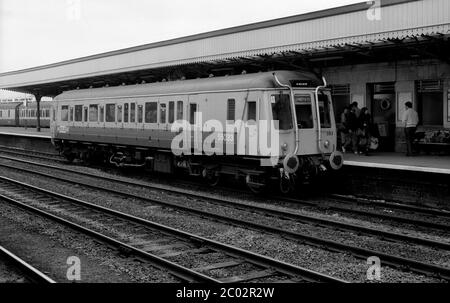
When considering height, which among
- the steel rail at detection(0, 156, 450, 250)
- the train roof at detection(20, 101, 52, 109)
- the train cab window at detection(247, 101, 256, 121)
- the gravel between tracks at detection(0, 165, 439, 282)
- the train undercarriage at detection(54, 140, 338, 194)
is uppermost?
the train roof at detection(20, 101, 52, 109)

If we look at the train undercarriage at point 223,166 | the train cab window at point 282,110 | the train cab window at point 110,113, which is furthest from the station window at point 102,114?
the train cab window at point 282,110

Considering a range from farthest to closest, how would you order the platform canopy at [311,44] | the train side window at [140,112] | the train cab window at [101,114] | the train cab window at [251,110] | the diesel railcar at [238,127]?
the train cab window at [101,114]
the train side window at [140,112]
the platform canopy at [311,44]
the train cab window at [251,110]
the diesel railcar at [238,127]

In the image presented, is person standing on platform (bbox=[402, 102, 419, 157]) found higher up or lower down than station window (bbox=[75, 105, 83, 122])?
lower down

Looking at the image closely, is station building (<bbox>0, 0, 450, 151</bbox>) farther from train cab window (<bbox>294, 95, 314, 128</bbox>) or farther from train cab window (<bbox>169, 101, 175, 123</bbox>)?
train cab window (<bbox>169, 101, 175, 123</bbox>)

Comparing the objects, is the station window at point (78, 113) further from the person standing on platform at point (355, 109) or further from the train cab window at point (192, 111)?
the person standing on platform at point (355, 109)

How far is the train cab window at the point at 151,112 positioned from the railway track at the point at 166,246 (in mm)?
4476

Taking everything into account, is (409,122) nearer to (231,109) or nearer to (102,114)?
(231,109)

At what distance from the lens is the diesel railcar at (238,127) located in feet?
42.3

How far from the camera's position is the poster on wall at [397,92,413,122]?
1580cm

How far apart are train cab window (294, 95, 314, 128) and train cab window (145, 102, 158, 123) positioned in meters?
5.32

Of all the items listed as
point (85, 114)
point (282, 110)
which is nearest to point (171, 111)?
point (282, 110)

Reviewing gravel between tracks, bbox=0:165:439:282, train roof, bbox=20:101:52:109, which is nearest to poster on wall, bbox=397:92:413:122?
gravel between tracks, bbox=0:165:439:282

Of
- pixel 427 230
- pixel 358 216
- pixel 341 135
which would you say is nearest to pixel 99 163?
pixel 341 135

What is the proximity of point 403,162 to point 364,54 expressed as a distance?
3.17m
